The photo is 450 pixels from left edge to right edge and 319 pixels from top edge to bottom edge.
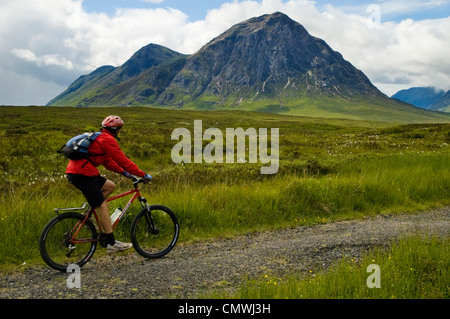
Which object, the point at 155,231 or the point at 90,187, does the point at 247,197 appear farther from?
the point at 90,187

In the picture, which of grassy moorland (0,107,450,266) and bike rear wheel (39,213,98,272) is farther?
grassy moorland (0,107,450,266)

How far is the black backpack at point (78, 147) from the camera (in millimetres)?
6758

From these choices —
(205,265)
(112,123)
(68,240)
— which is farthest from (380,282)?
(68,240)

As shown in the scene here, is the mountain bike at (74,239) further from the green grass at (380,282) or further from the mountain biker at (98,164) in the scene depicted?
the green grass at (380,282)

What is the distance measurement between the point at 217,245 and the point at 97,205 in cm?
328

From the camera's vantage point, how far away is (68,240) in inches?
285

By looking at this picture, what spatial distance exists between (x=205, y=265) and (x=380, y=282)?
3.48 metres

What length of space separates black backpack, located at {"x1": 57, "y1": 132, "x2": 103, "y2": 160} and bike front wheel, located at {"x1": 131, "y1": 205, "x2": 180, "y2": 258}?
6.54ft

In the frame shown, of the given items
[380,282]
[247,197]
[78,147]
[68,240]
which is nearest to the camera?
[380,282]

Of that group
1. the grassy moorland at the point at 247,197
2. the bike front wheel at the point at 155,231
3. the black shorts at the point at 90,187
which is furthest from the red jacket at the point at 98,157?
the grassy moorland at the point at 247,197

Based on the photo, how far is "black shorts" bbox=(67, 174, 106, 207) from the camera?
23.0ft

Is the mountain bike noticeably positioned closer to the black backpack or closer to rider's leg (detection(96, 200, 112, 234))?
rider's leg (detection(96, 200, 112, 234))

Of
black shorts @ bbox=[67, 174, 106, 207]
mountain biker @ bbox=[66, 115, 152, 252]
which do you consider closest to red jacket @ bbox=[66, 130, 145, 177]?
mountain biker @ bbox=[66, 115, 152, 252]

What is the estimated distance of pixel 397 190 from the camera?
1353cm
